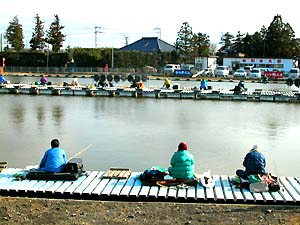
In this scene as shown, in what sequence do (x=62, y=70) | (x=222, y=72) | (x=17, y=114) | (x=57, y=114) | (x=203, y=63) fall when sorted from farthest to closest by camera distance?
(x=203, y=63) → (x=62, y=70) → (x=222, y=72) → (x=57, y=114) → (x=17, y=114)

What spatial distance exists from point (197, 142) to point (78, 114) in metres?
6.86

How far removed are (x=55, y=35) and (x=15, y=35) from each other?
6.02m

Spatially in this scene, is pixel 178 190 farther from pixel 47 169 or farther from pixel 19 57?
pixel 19 57

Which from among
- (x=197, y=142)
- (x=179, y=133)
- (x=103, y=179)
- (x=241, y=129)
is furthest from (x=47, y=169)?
(x=241, y=129)

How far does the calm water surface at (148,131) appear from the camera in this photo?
424 inches

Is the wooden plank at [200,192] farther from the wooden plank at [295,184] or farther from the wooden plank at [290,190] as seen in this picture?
the wooden plank at [295,184]

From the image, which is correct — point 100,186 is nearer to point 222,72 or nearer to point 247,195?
point 247,195

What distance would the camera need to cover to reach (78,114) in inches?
725

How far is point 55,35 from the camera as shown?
62125mm

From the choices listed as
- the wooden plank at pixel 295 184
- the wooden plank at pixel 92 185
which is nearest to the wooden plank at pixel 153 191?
the wooden plank at pixel 92 185

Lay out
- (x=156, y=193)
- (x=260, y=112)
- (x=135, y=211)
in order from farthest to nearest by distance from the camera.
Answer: (x=260, y=112) → (x=156, y=193) → (x=135, y=211)

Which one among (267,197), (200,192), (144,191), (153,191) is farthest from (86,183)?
(267,197)

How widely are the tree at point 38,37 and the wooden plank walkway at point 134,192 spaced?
187 ft

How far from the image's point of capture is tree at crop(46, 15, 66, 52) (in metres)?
62.0
